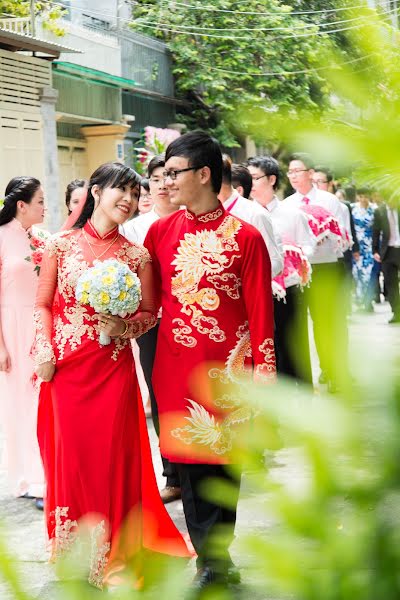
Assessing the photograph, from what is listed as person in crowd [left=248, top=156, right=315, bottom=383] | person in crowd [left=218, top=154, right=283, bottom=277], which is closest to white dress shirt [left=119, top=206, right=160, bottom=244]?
person in crowd [left=218, top=154, right=283, bottom=277]

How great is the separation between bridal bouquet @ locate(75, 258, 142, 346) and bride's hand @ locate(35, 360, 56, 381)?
0.69 feet

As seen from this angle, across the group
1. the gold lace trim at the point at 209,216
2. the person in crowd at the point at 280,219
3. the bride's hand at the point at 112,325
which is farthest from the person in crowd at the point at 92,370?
the person in crowd at the point at 280,219

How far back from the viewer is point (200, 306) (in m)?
3.93

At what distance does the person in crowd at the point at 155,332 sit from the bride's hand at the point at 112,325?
137 centimetres

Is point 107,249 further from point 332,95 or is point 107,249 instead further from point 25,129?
point 25,129

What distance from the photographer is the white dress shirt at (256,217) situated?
573 centimetres

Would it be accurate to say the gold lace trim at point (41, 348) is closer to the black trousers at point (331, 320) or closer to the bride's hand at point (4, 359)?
the bride's hand at point (4, 359)

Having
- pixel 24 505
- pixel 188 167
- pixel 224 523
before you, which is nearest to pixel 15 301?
pixel 24 505

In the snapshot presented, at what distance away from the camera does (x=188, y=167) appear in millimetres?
4012

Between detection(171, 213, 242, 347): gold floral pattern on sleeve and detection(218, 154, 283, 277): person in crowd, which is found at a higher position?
detection(218, 154, 283, 277): person in crowd

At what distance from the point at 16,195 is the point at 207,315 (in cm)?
207

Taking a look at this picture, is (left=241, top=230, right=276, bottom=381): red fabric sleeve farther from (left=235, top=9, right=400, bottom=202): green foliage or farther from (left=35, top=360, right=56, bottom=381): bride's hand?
(left=235, top=9, right=400, bottom=202): green foliage

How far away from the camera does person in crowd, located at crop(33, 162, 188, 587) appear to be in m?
4.14

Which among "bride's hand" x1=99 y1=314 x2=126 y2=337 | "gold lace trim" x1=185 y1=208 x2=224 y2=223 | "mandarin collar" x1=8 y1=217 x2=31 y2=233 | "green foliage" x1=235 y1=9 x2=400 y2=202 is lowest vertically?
"bride's hand" x1=99 y1=314 x2=126 y2=337
